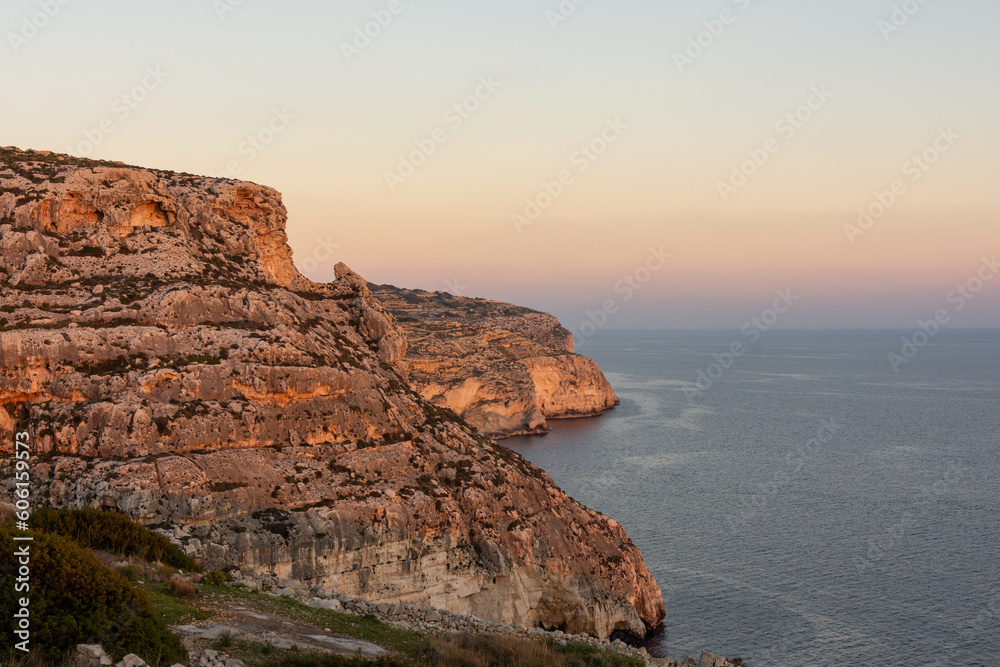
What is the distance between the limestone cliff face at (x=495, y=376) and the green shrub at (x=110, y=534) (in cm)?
9930

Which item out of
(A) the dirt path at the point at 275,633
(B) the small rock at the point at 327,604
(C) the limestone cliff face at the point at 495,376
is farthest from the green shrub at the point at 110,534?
(C) the limestone cliff face at the point at 495,376

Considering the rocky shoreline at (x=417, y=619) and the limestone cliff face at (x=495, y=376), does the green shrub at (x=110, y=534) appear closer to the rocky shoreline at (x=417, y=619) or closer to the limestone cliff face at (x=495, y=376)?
the rocky shoreline at (x=417, y=619)

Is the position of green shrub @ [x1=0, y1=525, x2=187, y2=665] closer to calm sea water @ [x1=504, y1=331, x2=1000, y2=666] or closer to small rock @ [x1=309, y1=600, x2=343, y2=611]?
small rock @ [x1=309, y1=600, x2=343, y2=611]

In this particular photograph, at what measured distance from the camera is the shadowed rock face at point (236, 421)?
105 ft

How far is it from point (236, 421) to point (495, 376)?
4138 inches

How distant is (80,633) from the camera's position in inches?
546

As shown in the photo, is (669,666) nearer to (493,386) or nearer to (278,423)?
(278,423)

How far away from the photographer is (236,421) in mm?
34500

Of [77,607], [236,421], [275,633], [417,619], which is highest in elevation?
[236,421]

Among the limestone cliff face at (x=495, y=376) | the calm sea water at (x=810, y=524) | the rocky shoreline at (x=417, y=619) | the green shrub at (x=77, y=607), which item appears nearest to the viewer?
the green shrub at (x=77, y=607)

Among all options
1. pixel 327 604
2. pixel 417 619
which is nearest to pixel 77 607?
pixel 327 604

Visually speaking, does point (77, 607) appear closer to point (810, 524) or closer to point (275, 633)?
point (275, 633)

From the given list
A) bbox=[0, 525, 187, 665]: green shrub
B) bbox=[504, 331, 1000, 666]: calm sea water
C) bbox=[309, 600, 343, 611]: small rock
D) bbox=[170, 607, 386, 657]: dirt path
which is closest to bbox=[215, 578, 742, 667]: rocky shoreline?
bbox=[309, 600, 343, 611]: small rock

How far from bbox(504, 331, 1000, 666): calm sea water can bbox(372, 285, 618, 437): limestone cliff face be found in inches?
410
